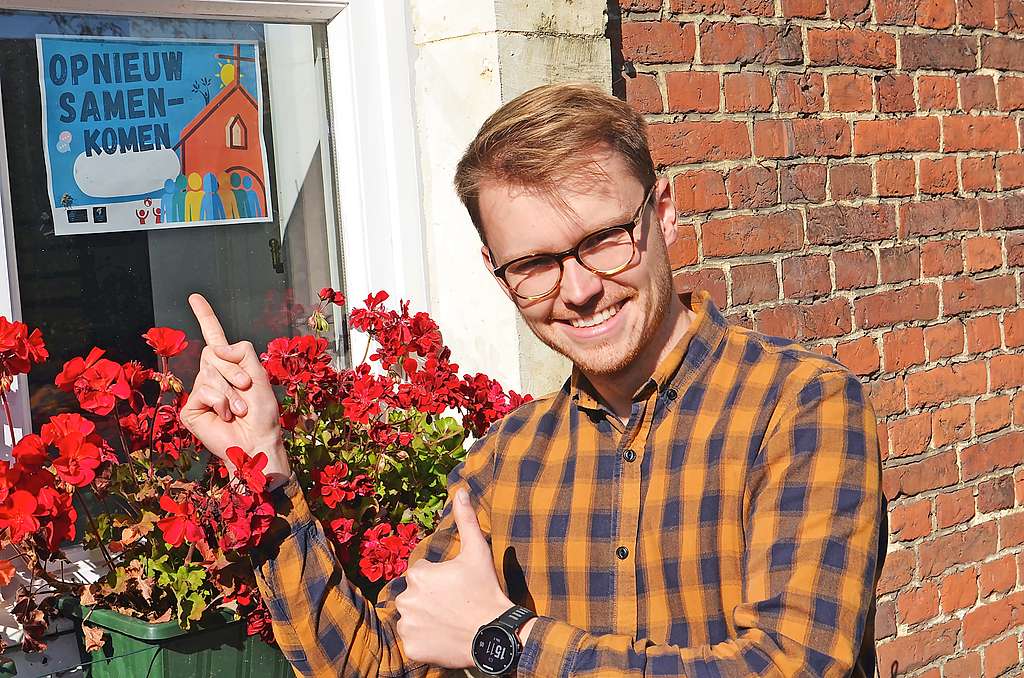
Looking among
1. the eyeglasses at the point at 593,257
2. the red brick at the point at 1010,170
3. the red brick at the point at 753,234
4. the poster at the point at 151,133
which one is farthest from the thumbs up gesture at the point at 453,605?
the red brick at the point at 1010,170

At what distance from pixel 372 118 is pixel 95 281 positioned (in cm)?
78

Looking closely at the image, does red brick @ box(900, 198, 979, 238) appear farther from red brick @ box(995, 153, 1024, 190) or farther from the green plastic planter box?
the green plastic planter box

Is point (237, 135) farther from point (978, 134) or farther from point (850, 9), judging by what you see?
point (978, 134)

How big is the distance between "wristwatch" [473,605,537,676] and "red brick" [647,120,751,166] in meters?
1.67

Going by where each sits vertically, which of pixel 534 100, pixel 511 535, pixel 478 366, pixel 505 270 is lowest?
pixel 511 535

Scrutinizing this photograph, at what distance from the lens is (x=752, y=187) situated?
3314 millimetres

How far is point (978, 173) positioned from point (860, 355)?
89 centimetres

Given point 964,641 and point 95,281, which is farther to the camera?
point 964,641

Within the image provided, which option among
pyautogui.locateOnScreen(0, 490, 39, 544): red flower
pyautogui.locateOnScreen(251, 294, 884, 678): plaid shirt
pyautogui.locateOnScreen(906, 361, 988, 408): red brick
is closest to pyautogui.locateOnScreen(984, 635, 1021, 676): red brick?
pyautogui.locateOnScreen(906, 361, 988, 408): red brick

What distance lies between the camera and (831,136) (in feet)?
11.6

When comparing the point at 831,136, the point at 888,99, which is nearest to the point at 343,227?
the point at 831,136

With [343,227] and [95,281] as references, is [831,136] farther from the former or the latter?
[95,281]

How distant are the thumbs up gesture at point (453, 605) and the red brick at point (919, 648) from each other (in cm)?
231

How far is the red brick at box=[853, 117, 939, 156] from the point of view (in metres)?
3.61
